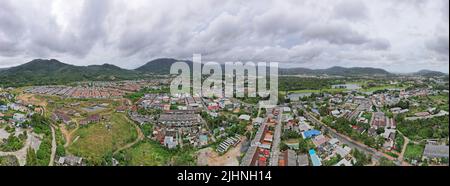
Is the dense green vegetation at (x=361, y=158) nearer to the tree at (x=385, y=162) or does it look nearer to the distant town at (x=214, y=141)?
the distant town at (x=214, y=141)

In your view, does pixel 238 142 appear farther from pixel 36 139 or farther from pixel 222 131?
pixel 36 139

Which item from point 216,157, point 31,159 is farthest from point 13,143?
point 216,157

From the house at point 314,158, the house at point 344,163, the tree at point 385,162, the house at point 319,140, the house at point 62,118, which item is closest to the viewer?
the tree at point 385,162

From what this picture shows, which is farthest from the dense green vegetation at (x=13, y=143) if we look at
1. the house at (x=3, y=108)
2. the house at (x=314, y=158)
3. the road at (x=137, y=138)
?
the house at (x=314, y=158)

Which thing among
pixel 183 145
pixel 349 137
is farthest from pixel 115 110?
pixel 349 137

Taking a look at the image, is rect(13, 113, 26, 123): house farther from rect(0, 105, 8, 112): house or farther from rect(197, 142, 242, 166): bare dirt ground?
rect(197, 142, 242, 166): bare dirt ground

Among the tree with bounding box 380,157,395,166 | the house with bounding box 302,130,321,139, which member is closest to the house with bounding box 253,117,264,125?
the house with bounding box 302,130,321,139
